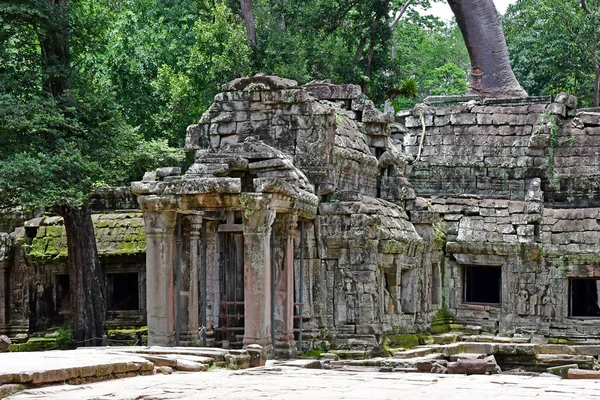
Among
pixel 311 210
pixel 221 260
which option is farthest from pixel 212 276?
pixel 311 210

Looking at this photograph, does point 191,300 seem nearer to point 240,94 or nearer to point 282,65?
point 240,94

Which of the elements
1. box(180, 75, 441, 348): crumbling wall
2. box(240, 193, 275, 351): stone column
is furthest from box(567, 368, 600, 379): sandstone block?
box(180, 75, 441, 348): crumbling wall

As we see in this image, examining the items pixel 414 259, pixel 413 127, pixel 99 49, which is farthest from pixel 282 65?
pixel 414 259

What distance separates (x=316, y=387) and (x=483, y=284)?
53.7 feet

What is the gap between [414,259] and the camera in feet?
81.9

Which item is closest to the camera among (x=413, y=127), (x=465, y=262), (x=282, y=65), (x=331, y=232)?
(x=331, y=232)

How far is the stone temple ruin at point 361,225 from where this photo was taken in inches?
782

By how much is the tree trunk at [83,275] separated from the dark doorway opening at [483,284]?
888 cm

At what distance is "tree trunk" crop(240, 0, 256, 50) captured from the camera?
34781 mm

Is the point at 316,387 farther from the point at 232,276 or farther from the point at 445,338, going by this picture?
the point at 445,338

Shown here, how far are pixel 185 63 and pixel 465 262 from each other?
11.6m

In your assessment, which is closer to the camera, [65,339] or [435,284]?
[65,339]

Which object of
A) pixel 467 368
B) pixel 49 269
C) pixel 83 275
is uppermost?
pixel 49 269

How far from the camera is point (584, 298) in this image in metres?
28.7
